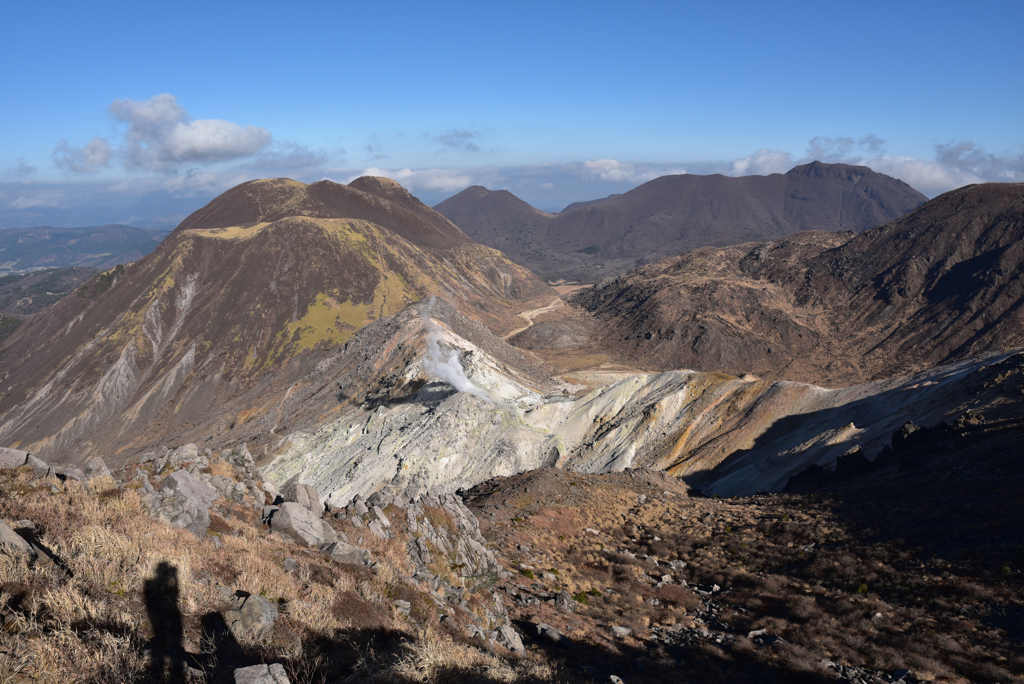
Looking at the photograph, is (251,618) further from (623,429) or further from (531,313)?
(531,313)

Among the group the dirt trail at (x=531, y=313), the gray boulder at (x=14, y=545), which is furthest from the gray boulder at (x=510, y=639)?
the dirt trail at (x=531, y=313)

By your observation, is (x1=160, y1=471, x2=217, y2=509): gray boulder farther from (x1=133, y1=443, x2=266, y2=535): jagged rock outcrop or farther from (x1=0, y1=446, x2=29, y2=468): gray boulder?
(x1=0, y1=446, x2=29, y2=468): gray boulder

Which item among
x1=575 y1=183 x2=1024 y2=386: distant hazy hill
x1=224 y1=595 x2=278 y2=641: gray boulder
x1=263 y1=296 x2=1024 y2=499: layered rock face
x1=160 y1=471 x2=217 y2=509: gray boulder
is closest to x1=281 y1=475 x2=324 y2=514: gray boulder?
x1=160 y1=471 x2=217 y2=509: gray boulder

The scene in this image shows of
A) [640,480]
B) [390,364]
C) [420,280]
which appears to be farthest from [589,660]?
[420,280]

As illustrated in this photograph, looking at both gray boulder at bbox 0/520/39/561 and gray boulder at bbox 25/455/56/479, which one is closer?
gray boulder at bbox 0/520/39/561

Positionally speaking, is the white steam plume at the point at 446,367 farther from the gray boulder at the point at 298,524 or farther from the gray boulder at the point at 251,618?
the gray boulder at the point at 251,618

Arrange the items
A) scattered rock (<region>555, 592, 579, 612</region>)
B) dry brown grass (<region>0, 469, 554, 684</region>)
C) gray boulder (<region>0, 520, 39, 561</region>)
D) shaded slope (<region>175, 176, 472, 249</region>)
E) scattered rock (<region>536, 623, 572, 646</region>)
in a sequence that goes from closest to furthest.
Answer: dry brown grass (<region>0, 469, 554, 684</region>) → gray boulder (<region>0, 520, 39, 561</region>) → scattered rock (<region>536, 623, 572, 646</region>) → scattered rock (<region>555, 592, 579, 612</region>) → shaded slope (<region>175, 176, 472, 249</region>)
